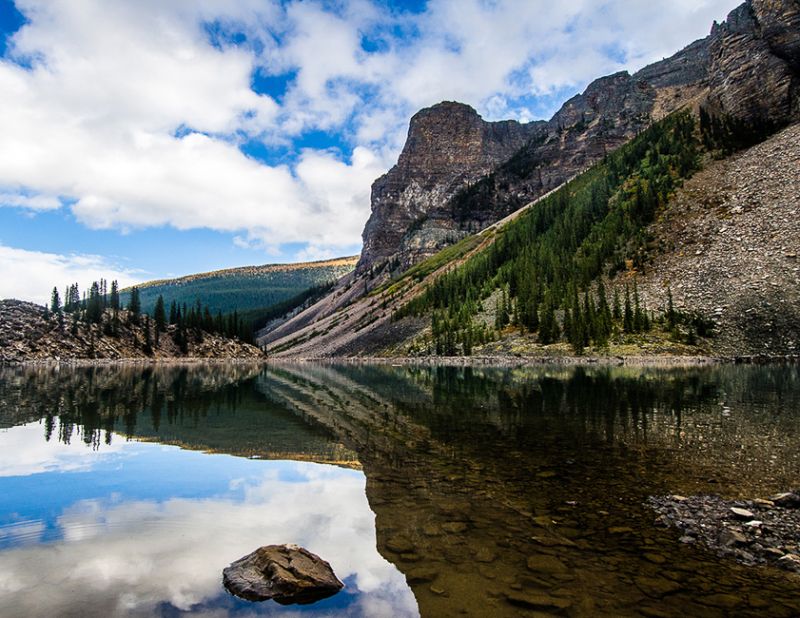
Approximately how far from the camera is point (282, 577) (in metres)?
8.61

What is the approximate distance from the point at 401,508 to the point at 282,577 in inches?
203

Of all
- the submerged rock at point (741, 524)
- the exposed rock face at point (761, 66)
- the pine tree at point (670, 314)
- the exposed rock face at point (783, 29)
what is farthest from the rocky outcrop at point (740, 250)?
the submerged rock at point (741, 524)

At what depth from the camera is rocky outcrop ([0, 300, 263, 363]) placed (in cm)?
11056

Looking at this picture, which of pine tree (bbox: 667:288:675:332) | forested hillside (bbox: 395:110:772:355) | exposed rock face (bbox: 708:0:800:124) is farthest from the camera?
exposed rock face (bbox: 708:0:800:124)

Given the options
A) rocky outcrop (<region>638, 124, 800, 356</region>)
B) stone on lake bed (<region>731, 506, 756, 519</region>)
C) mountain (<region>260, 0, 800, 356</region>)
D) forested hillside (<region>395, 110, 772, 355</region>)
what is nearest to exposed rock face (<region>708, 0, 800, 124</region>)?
mountain (<region>260, 0, 800, 356</region>)

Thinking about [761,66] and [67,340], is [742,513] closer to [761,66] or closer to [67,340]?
[67,340]

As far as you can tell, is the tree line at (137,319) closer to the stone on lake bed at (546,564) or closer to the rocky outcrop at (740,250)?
the rocky outcrop at (740,250)

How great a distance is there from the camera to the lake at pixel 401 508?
8.38 meters

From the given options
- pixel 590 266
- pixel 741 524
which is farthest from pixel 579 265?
pixel 741 524

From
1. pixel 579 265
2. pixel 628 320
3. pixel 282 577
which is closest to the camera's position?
pixel 282 577

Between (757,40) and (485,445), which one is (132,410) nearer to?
(485,445)

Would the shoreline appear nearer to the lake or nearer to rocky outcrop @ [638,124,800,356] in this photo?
rocky outcrop @ [638,124,800,356]

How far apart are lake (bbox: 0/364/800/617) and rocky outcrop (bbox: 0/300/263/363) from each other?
10271cm

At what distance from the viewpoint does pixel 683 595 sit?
837 centimetres
